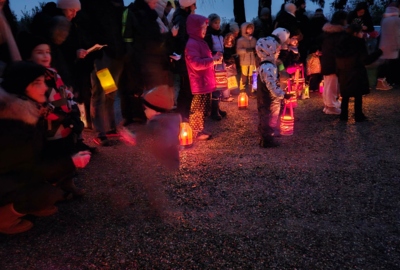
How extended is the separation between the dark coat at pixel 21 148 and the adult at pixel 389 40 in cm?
807

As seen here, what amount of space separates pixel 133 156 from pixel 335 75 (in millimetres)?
4270

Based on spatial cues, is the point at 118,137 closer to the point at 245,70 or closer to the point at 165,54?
the point at 165,54

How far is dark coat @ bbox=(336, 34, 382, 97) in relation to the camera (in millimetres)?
6211

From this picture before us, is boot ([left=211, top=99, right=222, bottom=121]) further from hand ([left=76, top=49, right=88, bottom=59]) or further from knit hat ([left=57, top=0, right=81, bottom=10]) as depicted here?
knit hat ([left=57, top=0, right=81, bottom=10])

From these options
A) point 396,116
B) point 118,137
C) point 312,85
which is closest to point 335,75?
point 396,116

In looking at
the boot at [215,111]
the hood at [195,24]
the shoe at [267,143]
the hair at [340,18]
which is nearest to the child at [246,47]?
the boot at [215,111]

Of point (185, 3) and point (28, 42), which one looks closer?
point (28, 42)

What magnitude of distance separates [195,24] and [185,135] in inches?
62.8

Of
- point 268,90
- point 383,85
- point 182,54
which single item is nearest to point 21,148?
point 182,54

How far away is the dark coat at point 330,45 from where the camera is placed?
6555 mm

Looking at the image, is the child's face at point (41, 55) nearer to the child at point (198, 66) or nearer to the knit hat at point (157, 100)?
the knit hat at point (157, 100)

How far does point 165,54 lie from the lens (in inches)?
237

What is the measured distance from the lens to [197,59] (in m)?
5.27

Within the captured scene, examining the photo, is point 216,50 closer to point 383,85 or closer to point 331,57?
point 331,57
